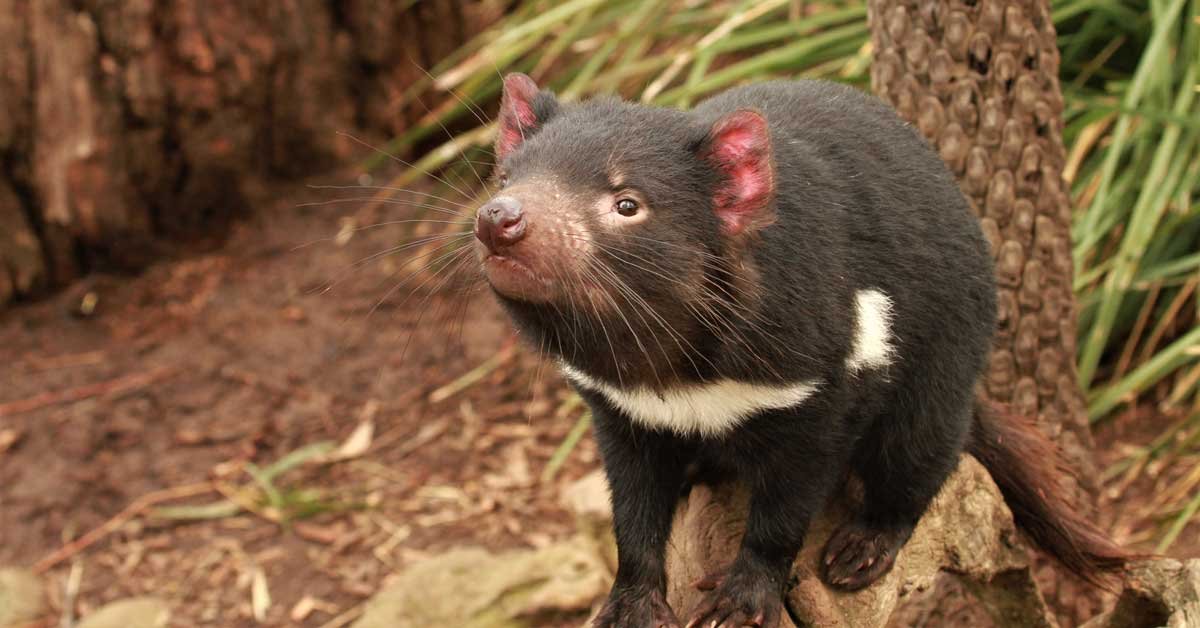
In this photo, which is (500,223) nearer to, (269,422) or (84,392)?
(269,422)

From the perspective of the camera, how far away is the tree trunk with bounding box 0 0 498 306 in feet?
15.7

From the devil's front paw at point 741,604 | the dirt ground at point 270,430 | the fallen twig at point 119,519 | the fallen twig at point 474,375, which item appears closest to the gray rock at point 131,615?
the dirt ground at point 270,430

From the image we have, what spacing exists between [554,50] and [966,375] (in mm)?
2576

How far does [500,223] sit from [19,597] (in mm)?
2926

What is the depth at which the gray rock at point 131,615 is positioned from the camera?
389 centimetres

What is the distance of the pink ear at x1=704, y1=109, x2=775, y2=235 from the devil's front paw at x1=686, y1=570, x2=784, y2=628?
2.16ft

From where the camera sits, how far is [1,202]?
4.92 meters

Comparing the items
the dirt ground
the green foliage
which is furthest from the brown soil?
the green foliage

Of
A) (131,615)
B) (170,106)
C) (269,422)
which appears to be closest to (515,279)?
(131,615)

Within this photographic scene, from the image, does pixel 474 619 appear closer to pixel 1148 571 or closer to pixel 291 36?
pixel 1148 571

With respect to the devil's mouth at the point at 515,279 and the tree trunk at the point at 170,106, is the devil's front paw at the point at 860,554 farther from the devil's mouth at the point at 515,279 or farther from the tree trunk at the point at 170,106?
the tree trunk at the point at 170,106

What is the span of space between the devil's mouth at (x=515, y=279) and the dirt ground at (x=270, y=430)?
6.01 feet

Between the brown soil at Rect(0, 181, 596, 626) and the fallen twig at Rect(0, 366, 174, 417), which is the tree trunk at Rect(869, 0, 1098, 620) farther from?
the fallen twig at Rect(0, 366, 174, 417)

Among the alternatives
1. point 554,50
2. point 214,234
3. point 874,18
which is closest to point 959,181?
point 874,18
